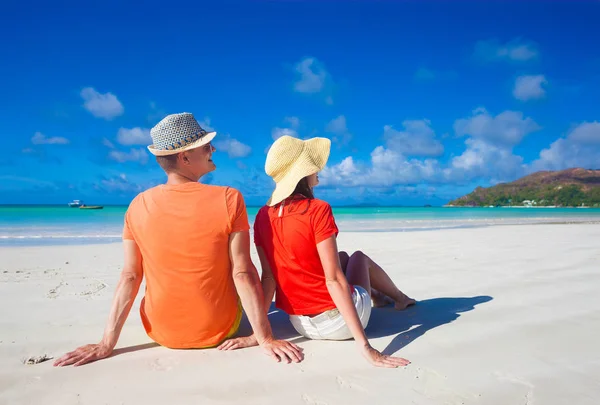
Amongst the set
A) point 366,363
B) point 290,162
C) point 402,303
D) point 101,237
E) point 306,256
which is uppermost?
point 290,162

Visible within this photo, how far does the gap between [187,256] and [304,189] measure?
37.8 inches

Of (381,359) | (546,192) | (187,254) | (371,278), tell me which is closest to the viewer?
(381,359)

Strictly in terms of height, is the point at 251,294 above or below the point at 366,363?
above

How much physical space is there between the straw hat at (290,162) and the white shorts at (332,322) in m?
0.95

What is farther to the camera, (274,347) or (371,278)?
(371,278)

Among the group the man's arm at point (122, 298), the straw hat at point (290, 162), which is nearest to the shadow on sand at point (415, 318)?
the straw hat at point (290, 162)

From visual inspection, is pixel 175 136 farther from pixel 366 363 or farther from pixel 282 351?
pixel 366 363

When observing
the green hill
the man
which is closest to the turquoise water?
the man

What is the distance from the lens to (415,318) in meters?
3.91

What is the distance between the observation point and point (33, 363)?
2.86 m

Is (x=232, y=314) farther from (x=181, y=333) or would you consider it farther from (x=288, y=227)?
(x=288, y=227)

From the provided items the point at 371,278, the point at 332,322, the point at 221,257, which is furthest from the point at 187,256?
the point at 371,278

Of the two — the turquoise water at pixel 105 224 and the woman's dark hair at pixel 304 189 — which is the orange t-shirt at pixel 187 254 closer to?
the woman's dark hair at pixel 304 189

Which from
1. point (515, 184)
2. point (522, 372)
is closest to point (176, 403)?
point (522, 372)
